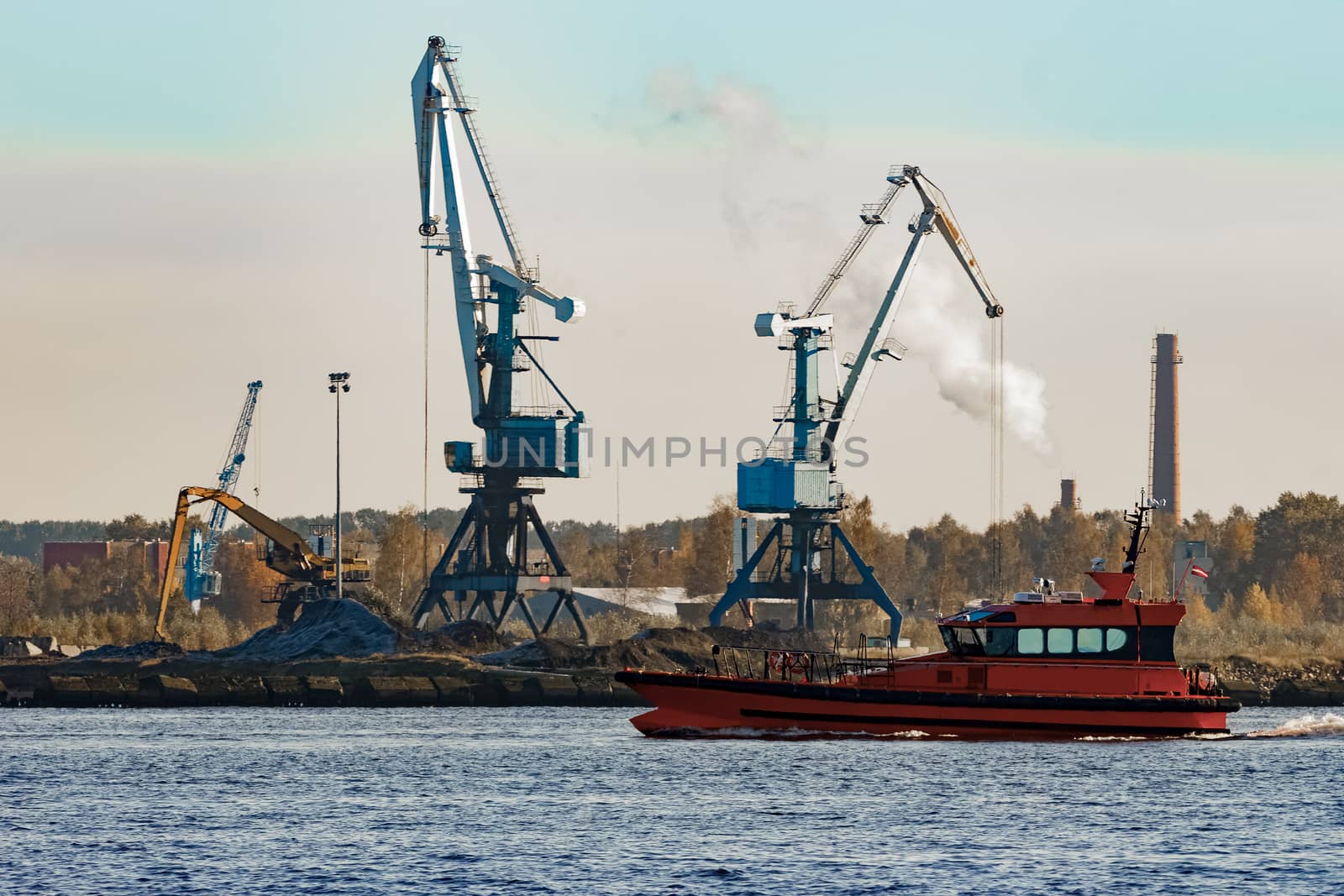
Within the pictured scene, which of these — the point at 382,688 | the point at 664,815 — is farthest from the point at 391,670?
the point at 664,815

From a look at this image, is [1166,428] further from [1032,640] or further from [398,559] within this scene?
[1032,640]

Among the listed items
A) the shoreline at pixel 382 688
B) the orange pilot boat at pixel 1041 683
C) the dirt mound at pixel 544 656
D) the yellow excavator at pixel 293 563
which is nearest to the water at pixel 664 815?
the orange pilot boat at pixel 1041 683

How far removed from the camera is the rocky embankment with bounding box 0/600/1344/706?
314 feet

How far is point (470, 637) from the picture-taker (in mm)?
113500

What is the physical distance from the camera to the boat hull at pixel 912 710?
62.0 metres

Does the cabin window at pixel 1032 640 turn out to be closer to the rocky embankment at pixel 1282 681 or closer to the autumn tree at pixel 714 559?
the rocky embankment at pixel 1282 681

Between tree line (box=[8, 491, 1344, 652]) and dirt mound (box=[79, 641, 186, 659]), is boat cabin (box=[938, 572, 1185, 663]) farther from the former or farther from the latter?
tree line (box=[8, 491, 1344, 652])

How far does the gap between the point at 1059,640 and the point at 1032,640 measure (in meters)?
0.78

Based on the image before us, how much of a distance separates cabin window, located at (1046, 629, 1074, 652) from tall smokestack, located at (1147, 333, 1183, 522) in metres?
106

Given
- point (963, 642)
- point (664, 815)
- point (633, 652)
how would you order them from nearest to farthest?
point (664, 815), point (963, 642), point (633, 652)

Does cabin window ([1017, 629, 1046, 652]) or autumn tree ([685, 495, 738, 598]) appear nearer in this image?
cabin window ([1017, 629, 1046, 652])

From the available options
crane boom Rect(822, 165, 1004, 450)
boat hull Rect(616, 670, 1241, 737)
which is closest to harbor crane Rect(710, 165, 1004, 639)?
crane boom Rect(822, 165, 1004, 450)

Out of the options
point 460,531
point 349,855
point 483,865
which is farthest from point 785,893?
point 460,531

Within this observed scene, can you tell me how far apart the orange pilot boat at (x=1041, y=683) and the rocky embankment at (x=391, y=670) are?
105 ft
